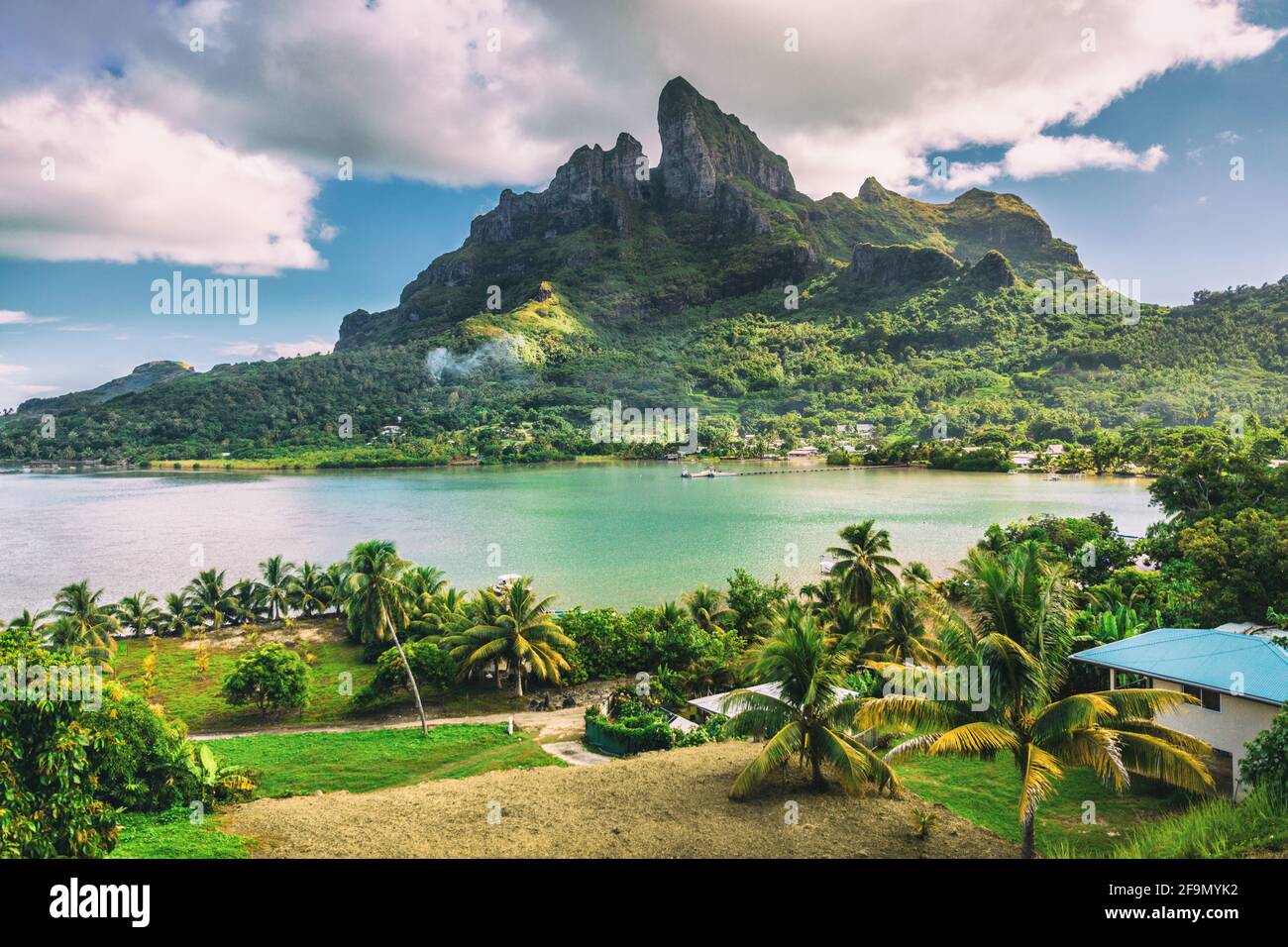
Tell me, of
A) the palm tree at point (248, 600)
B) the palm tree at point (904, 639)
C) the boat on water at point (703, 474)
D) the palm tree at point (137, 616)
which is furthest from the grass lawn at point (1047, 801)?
the boat on water at point (703, 474)

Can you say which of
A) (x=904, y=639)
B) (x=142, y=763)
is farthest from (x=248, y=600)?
(x=904, y=639)

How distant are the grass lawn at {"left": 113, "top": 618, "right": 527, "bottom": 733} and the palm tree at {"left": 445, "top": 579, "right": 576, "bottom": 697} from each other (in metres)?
1.35

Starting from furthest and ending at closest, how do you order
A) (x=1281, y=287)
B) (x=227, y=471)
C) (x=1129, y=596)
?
1. (x=1281, y=287)
2. (x=227, y=471)
3. (x=1129, y=596)

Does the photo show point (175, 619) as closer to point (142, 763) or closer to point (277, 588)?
point (277, 588)

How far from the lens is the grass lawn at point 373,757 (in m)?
16.7

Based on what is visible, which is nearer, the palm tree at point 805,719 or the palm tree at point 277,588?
the palm tree at point 805,719

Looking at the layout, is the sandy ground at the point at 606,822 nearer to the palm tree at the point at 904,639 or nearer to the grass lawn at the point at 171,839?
the grass lawn at the point at 171,839

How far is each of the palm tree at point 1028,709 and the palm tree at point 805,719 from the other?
2.08 meters

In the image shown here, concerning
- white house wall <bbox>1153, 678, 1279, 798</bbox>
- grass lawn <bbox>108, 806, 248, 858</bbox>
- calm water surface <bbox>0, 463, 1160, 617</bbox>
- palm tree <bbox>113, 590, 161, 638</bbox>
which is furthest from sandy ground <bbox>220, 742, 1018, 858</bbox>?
palm tree <bbox>113, 590, 161, 638</bbox>
